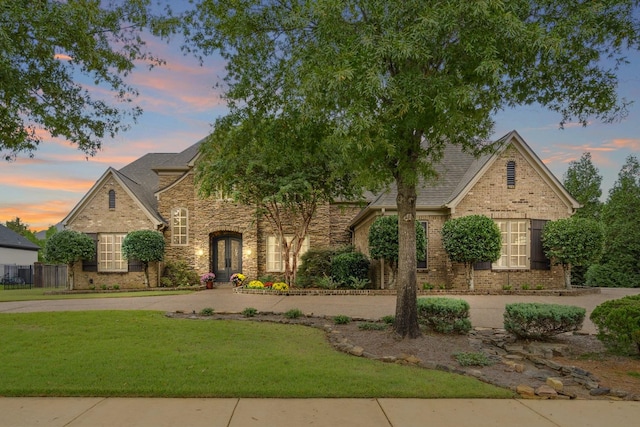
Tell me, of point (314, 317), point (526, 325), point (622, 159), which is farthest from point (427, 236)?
point (622, 159)

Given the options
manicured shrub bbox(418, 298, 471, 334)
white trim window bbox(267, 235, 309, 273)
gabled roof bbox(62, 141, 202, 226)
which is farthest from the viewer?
white trim window bbox(267, 235, 309, 273)

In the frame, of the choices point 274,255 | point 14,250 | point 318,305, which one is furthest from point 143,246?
point 14,250

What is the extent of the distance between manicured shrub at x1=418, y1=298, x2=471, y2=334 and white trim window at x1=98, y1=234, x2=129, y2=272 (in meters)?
18.1

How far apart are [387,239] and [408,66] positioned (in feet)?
34.6

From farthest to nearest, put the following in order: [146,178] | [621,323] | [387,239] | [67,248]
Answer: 1. [146,178]
2. [67,248]
3. [387,239]
4. [621,323]

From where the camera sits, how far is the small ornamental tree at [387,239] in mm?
17484

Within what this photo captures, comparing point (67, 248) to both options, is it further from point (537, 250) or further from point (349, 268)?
point (537, 250)

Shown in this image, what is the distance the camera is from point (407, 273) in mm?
8320

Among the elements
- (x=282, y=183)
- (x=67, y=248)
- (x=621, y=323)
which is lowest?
(x=621, y=323)

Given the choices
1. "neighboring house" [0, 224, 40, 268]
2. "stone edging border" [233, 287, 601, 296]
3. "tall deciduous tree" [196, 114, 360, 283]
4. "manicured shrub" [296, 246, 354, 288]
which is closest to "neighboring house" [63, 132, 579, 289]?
"tall deciduous tree" [196, 114, 360, 283]

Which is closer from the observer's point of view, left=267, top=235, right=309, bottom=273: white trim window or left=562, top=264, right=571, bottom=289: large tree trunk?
left=562, top=264, right=571, bottom=289: large tree trunk

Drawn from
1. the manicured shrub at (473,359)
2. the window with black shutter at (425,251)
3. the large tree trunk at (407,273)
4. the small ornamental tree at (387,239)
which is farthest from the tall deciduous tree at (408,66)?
the window with black shutter at (425,251)

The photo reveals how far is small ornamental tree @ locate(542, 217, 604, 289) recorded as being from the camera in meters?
17.8
